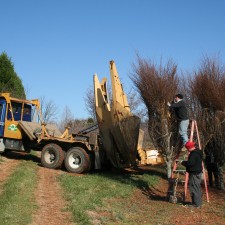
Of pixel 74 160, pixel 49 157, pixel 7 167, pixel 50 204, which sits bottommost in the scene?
pixel 50 204

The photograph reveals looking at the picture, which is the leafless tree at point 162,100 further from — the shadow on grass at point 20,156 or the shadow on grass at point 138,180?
the shadow on grass at point 20,156

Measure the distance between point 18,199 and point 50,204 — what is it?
2.38 ft

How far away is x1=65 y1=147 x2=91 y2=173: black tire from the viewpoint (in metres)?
13.2

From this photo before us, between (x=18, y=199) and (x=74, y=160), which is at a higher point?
(x=74, y=160)

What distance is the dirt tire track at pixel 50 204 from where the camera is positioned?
7.01 m

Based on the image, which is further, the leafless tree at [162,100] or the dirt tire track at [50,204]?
the leafless tree at [162,100]

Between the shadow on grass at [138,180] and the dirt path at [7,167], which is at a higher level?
the dirt path at [7,167]

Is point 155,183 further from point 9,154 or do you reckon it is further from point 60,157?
point 9,154

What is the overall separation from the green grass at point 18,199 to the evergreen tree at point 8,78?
14.6 m

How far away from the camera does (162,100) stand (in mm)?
11781

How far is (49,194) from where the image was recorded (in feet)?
31.1

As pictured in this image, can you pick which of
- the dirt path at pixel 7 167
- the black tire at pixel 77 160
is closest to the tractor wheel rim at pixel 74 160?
the black tire at pixel 77 160

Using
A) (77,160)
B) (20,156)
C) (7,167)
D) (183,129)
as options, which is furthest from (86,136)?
(20,156)

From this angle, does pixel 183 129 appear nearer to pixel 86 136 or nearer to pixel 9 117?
pixel 86 136
